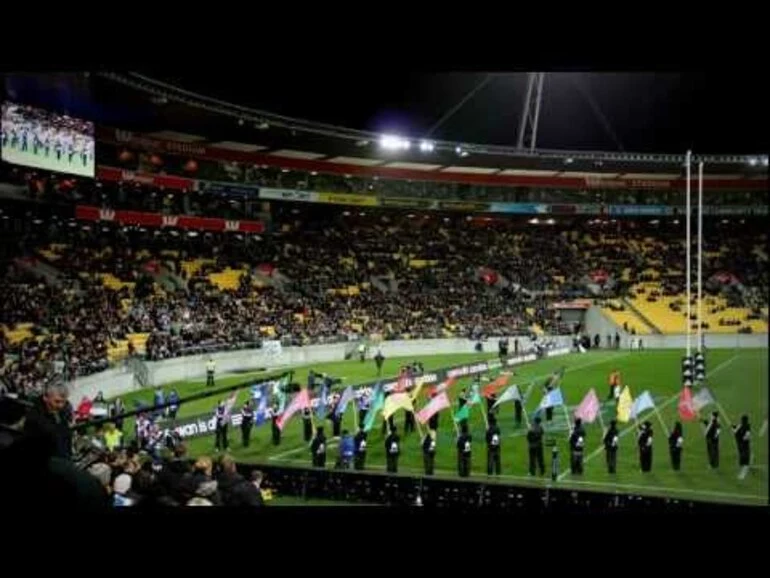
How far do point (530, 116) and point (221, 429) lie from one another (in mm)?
19702

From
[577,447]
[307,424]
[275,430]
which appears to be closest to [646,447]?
[577,447]

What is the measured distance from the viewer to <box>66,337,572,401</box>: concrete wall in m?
15.6

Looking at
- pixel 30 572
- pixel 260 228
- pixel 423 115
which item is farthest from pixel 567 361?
pixel 30 572

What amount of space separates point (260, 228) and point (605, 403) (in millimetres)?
12002

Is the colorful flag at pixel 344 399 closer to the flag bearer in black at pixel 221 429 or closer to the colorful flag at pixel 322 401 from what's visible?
the colorful flag at pixel 322 401

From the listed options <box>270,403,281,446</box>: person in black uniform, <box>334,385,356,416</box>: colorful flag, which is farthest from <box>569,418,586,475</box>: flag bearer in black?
<box>270,403,281,446</box>: person in black uniform

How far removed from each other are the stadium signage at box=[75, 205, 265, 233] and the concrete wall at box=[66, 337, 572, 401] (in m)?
6.42

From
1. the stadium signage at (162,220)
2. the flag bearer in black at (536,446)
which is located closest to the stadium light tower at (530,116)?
the stadium signage at (162,220)

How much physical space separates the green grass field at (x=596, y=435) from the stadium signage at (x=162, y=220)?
716cm

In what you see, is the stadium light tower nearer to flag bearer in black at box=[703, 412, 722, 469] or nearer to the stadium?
the stadium

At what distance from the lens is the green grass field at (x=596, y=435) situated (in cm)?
1316

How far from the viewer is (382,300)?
21.3 metres

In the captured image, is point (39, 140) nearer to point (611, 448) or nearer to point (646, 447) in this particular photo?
point (611, 448)

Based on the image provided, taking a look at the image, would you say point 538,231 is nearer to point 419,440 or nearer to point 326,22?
point 419,440
